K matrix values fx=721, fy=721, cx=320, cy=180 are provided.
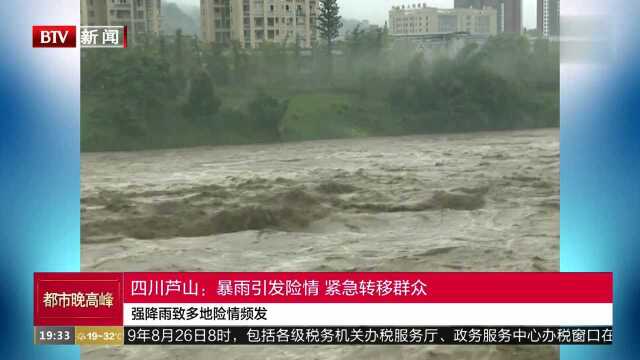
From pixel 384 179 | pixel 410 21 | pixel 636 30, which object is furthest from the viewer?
pixel 384 179

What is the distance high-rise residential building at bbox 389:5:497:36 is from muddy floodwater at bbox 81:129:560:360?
486 millimetres

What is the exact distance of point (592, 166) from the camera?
2799 millimetres

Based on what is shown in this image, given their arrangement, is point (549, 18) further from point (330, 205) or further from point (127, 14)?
point (127, 14)

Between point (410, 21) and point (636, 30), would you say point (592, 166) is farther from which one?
point (410, 21)

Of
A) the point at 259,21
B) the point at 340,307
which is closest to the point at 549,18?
the point at 259,21

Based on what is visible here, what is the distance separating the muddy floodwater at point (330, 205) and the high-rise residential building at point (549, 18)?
1.41ft

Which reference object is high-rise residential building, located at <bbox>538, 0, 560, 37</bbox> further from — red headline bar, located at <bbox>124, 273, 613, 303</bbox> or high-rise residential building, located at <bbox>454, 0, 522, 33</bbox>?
red headline bar, located at <bbox>124, 273, 613, 303</bbox>

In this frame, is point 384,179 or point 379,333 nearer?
point 379,333

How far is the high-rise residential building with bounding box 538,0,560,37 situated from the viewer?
2959 millimetres

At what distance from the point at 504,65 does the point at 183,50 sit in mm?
1466

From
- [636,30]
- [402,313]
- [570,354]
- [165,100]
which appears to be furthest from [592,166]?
[165,100]

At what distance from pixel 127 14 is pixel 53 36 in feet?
1.11

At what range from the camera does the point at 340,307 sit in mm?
2840

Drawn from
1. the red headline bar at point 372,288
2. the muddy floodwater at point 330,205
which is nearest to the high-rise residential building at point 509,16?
the muddy floodwater at point 330,205
